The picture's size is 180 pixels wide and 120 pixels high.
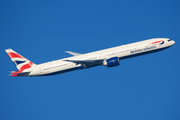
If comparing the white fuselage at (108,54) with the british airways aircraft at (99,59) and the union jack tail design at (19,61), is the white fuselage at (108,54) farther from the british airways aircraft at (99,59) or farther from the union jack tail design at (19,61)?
the union jack tail design at (19,61)

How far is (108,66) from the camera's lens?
50719 mm

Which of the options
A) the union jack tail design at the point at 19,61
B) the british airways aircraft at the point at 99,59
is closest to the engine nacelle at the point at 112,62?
the british airways aircraft at the point at 99,59

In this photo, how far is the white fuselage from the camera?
51.7 m

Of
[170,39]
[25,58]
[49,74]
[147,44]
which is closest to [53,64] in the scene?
[49,74]

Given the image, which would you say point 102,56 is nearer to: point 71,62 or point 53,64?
point 71,62

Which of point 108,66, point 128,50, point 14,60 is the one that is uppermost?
point 14,60

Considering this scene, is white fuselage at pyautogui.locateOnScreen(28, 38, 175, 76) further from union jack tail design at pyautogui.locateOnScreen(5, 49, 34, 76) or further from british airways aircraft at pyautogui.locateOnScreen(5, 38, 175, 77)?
union jack tail design at pyautogui.locateOnScreen(5, 49, 34, 76)

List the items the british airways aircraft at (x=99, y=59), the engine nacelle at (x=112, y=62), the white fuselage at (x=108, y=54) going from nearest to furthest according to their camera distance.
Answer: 1. the engine nacelle at (x=112, y=62)
2. the british airways aircraft at (x=99, y=59)
3. the white fuselage at (x=108, y=54)

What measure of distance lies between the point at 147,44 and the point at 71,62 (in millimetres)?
20694

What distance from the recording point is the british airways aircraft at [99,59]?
169 feet

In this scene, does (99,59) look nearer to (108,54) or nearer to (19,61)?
(108,54)

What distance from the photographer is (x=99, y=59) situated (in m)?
51.7

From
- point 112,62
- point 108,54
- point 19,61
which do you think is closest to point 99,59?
point 108,54

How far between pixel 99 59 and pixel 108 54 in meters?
2.72
